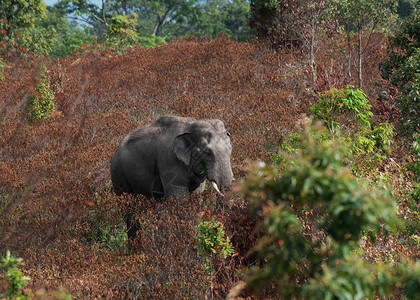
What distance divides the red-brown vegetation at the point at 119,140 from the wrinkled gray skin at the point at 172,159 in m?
0.27

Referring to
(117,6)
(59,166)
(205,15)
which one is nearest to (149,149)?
(59,166)

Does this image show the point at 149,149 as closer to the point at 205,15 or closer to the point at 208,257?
the point at 208,257

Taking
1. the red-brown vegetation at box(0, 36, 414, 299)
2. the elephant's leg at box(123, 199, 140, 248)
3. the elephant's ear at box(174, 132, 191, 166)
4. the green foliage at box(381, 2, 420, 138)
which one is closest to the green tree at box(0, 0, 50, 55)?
the red-brown vegetation at box(0, 36, 414, 299)

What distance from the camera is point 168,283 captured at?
3828 mm

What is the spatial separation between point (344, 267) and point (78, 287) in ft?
9.27

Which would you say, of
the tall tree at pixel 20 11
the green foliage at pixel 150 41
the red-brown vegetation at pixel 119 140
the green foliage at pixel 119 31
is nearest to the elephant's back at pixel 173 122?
the red-brown vegetation at pixel 119 140

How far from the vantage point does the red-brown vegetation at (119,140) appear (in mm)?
4137

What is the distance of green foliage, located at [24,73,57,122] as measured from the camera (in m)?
10.1

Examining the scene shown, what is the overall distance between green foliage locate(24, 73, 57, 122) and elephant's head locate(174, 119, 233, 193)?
236 inches

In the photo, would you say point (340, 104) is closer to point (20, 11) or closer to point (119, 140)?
point (119, 140)

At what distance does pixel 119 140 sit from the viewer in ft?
29.0

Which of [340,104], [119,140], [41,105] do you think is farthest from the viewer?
[41,105]

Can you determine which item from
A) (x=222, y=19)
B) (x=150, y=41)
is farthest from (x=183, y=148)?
(x=222, y=19)

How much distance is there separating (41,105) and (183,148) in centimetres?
641
